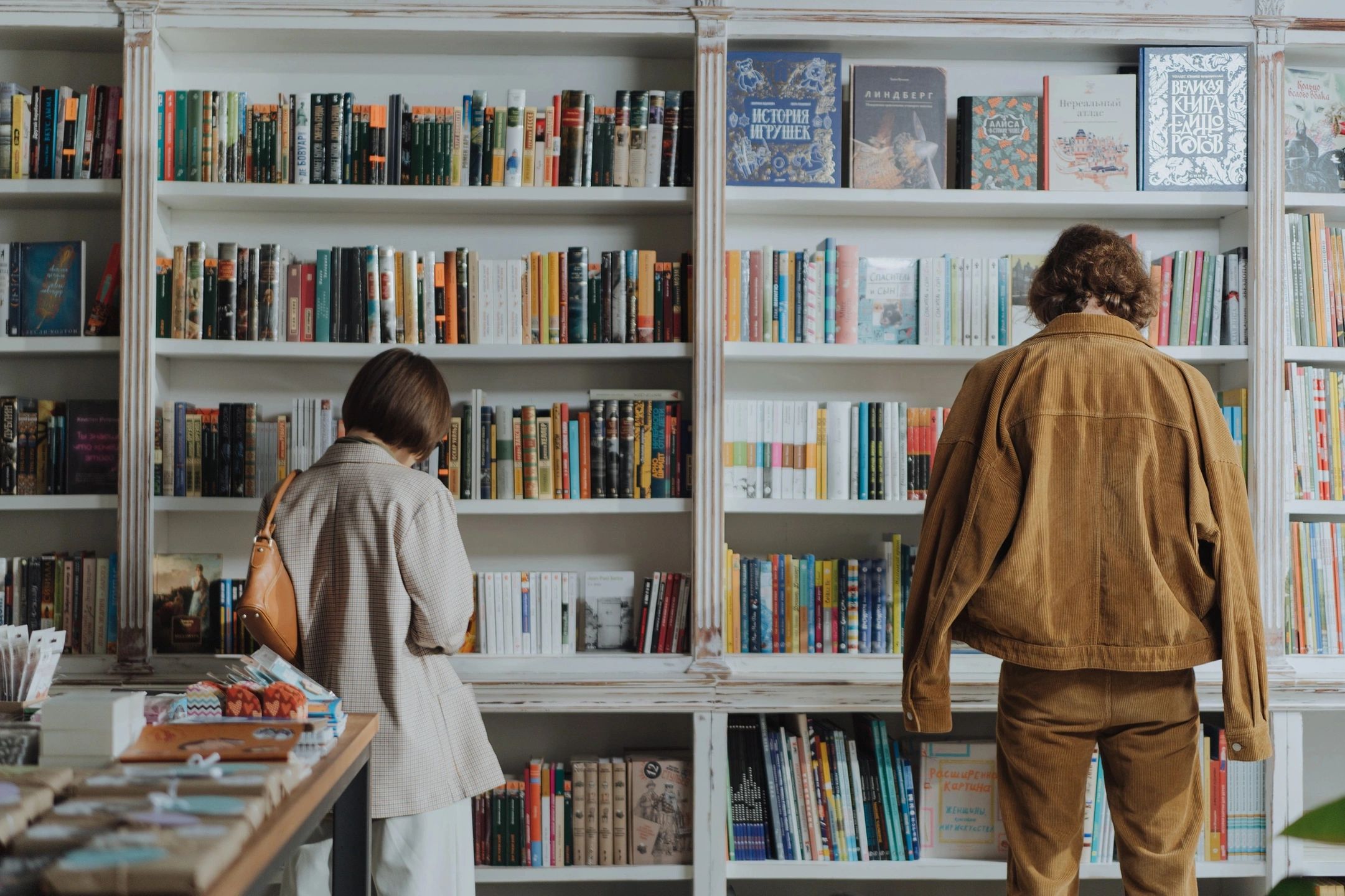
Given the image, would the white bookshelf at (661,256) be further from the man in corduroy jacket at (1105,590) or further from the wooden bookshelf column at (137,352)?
the man in corduroy jacket at (1105,590)

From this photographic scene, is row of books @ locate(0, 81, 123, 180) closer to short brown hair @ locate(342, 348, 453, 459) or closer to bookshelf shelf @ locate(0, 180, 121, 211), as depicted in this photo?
bookshelf shelf @ locate(0, 180, 121, 211)

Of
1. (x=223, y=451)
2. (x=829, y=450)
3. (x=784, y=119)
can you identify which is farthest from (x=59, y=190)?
(x=829, y=450)

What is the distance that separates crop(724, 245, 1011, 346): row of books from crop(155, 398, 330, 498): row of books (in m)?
1.13

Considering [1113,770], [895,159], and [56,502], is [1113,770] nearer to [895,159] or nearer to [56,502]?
[895,159]

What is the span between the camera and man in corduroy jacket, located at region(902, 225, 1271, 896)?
1.70 meters

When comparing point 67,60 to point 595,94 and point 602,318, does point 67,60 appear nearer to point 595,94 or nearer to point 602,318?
point 595,94

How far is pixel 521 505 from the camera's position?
96.2 inches

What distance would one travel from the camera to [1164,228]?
2.71m

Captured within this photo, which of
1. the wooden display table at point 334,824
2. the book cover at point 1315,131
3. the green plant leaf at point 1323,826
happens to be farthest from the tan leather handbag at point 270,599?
the book cover at point 1315,131

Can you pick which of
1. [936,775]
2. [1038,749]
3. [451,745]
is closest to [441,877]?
[451,745]

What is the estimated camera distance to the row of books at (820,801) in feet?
7.91

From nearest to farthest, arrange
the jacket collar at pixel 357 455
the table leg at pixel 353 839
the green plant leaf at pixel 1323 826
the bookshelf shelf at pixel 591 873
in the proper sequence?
the green plant leaf at pixel 1323 826, the table leg at pixel 353 839, the jacket collar at pixel 357 455, the bookshelf shelf at pixel 591 873

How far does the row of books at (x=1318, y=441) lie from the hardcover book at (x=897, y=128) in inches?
41.8

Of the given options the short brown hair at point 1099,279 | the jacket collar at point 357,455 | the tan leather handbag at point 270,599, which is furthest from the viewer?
the short brown hair at point 1099,279
